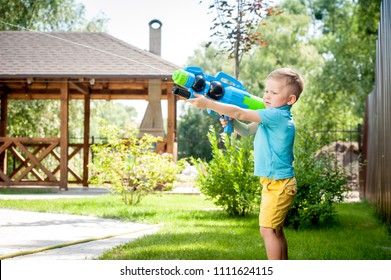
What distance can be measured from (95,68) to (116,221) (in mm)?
4163

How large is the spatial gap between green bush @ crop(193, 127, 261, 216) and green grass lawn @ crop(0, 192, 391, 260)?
16 cm

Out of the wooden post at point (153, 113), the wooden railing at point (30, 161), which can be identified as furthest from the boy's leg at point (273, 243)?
the wooden railing at point (30, 161)

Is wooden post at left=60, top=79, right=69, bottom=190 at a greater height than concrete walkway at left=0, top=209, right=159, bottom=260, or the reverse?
wooden post at left=60, top=79, right=69, bottom=190

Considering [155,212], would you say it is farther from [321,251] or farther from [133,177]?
[321,251]

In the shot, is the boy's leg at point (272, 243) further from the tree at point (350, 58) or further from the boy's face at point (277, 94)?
the tree at point (350, 58)

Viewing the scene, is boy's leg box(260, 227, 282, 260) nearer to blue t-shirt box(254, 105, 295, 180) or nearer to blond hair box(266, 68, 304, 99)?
blue t-shirt box(254, 105, 295, 180)

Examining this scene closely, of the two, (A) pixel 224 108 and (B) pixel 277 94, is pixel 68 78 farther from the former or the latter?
(A) pixel 224 108

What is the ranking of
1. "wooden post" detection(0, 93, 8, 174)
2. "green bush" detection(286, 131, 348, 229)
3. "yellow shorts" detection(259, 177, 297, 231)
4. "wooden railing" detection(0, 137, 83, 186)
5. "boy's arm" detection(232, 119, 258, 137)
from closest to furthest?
"yellow shorts" detection(259, 177, 297, 231) < "boy's arm" detection(232, 119, 258, 137) < "green bush" detection(286, 131, 348, 229) < "wooden railing" detection(0, 137, 83, 186) < "wooden post" detection(0, 93, 8, 174)

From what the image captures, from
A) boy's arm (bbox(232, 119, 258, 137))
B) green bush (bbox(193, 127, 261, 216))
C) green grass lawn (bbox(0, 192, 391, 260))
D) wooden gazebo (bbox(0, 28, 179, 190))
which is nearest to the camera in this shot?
boy's arm (bbox(232, 119, 258, 137))

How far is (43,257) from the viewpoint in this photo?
11.2ft

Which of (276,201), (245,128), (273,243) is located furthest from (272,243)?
(245,128)

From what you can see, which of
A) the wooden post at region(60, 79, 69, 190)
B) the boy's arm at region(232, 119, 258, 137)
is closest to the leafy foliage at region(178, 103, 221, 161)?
the wooden post at region(60, 79, 69, 190)

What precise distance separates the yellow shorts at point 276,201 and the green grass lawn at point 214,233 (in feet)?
2.91

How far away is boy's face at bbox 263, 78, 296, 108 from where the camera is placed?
8.45ft
